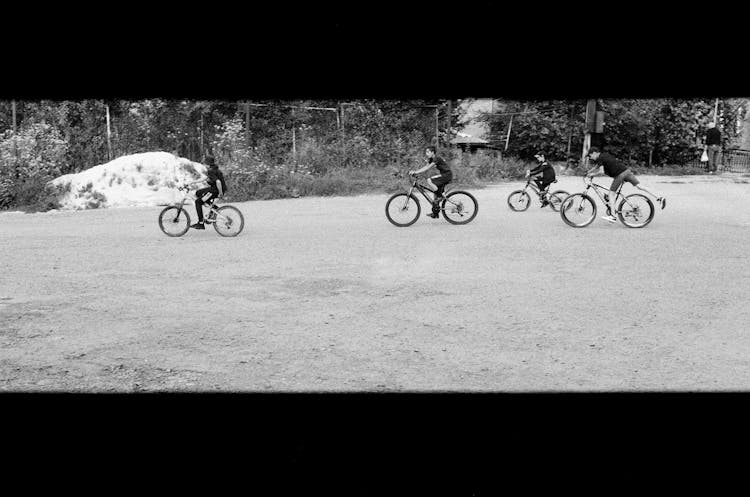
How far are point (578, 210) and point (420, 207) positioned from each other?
9.51 feet

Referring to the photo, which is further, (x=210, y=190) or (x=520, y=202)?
(x=520, y=202)

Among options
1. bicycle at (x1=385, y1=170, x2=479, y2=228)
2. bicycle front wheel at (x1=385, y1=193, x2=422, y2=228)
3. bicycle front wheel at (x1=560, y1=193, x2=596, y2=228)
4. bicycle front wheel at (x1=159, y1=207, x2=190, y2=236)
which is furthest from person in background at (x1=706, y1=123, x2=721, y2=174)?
bicycle front wheel at (x1=159, y1=207, x2=190, y2=236)

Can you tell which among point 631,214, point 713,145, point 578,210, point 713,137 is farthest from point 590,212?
point 713,145

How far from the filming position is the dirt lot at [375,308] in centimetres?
639

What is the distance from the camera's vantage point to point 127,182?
17.3 m

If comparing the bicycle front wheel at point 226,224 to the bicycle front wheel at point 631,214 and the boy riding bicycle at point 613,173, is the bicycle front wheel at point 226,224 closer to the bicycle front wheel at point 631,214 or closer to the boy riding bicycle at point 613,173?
the boy riding bicycle at point 613,173

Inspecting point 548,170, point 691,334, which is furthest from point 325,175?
point 691,334

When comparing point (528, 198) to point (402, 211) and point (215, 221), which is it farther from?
point (215, 221)

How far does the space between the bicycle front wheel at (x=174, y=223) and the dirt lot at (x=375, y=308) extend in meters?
0.20

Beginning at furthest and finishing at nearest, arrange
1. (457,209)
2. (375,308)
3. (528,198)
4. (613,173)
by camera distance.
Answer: (528,198) → (457,209) → (613,173) → (375,308)

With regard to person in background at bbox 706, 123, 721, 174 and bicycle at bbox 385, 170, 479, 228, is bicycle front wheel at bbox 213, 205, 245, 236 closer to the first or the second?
bicycle at bbox 385, 170, 479, 228

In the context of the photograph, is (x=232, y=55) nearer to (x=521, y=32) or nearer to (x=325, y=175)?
(x=521, y=32)

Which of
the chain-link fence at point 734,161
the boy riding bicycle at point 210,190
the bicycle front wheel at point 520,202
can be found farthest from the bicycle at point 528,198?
the chain-link fence at point 734,161

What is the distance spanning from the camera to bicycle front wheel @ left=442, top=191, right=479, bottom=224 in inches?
575
